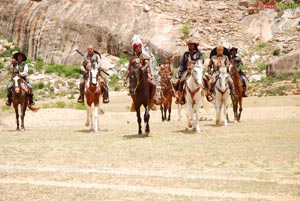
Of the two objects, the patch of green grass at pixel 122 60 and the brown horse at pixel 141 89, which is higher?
the patch of green grass at pixel 122 60

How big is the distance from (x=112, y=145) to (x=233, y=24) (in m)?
38.3

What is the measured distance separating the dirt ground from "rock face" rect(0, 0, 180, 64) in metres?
30.7

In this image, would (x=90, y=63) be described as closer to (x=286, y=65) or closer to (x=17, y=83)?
(x=17, y=83)

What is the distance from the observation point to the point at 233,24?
52344mm

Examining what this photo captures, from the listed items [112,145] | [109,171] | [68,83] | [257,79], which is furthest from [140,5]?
[109,171]

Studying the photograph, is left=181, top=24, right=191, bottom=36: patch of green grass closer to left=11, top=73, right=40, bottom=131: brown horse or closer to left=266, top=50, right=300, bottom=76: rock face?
left=266, top=50, right=300, bottom=76: rock face

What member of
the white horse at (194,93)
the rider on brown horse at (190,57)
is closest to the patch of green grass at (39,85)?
the rider on brown horse at (190,57)

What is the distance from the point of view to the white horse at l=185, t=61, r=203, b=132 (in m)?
18.2

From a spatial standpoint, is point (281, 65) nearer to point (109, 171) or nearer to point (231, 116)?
point (231, 116)

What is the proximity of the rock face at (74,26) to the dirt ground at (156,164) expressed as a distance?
30.7 meters

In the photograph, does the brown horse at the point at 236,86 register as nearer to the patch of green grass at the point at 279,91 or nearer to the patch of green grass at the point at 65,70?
the patch of green grass at the point at 279,91

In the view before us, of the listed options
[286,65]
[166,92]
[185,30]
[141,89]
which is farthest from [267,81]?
[141,89]

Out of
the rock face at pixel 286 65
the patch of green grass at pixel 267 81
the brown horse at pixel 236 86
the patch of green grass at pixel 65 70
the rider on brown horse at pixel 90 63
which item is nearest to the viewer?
the rider on brown horse at pixel 90 63

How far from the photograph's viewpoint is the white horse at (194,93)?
18.2m
